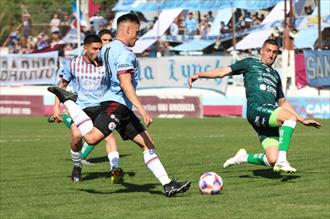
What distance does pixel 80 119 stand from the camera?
10.6m

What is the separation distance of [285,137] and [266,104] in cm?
61

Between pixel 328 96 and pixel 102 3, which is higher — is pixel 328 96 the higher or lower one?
the lower one

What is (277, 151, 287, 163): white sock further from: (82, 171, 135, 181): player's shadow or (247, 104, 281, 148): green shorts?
(82, 171, 135, 181): player's shadow

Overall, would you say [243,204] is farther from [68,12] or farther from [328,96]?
[68,12]

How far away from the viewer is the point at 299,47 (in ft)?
97.1

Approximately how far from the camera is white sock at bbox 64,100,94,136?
10.5m

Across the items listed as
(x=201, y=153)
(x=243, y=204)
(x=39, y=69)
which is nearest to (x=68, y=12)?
(x=39, y=69)

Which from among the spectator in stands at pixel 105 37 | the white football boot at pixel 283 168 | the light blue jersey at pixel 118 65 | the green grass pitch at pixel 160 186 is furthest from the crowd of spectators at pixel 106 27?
the light blue jersey at pixel 118 65

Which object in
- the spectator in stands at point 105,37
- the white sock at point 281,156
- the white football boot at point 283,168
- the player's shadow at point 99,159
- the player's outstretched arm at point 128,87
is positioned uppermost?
the spectator in stands at point 105,37

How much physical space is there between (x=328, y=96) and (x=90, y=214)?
17878 mm

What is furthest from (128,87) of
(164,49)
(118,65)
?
(164,49)

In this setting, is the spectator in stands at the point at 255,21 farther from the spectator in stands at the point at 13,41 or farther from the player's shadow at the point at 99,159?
the player's shadow at the point at 99,159

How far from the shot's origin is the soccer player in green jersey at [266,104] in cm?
1159

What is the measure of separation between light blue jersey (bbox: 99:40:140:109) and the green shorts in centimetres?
214
